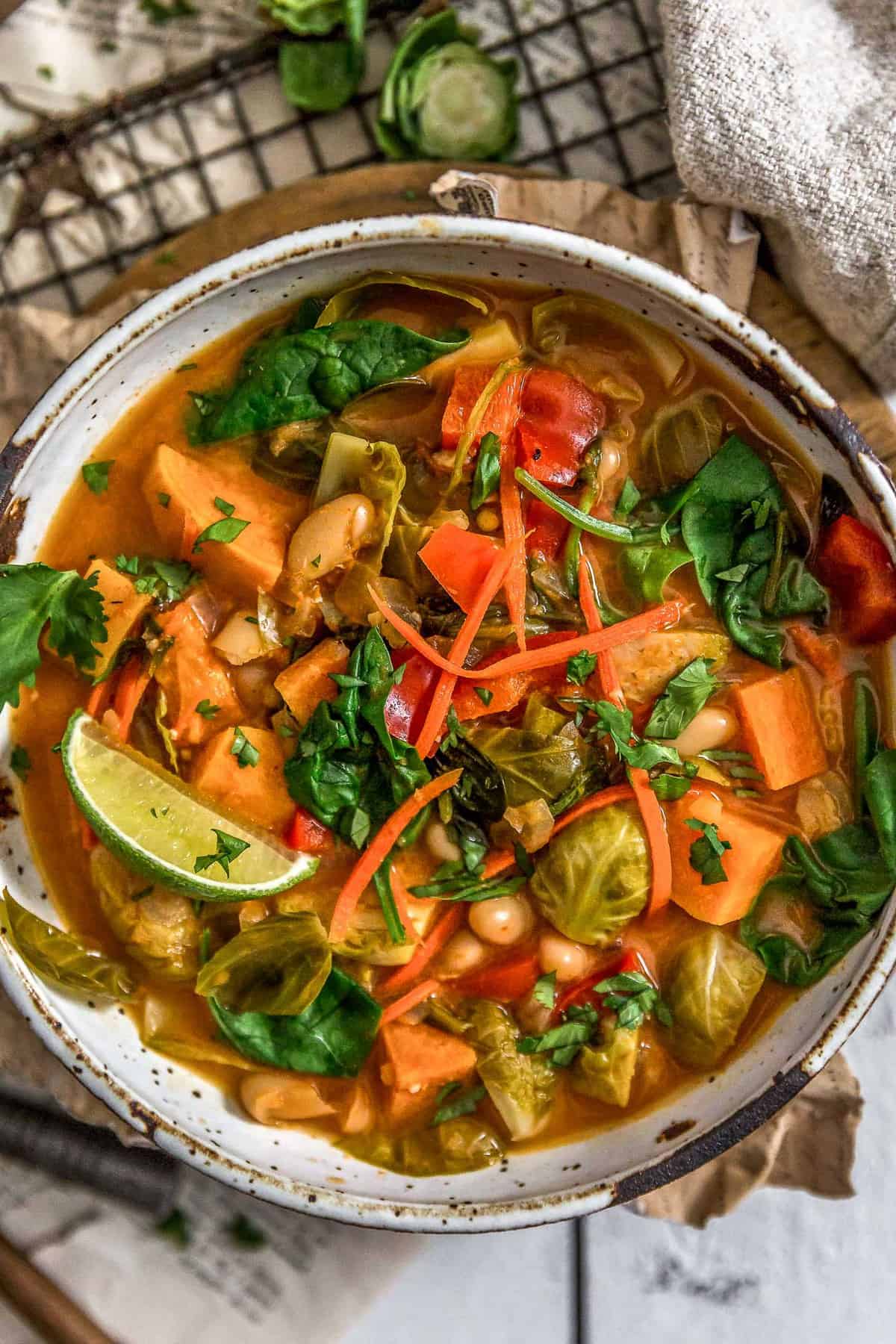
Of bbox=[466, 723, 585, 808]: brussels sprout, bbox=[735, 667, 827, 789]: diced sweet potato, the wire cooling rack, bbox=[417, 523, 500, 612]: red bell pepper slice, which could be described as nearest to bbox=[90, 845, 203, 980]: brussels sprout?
bbox=[466, 723, 585, 808]: brussels sprout

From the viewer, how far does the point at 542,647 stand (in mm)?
3094

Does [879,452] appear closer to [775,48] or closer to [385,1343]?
[775,48]

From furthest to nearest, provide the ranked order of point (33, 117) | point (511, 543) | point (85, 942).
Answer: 1. point (33, 117)
2. point (85, 942)
3. point (511, 543)

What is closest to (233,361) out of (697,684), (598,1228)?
(697,684)

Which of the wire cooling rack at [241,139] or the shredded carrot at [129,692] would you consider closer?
the shredded carrot at [129,692]

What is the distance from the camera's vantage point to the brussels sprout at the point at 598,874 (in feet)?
10.1

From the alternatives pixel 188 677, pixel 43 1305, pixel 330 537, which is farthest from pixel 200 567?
pixel 43 1305

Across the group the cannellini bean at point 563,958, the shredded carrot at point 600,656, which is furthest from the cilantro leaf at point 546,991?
the shredded carrot at point 600,656

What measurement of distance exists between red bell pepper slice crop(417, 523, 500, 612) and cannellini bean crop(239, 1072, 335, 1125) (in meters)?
1.40

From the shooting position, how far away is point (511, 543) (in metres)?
3.05

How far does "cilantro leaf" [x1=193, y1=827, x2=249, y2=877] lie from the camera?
3.01 metres

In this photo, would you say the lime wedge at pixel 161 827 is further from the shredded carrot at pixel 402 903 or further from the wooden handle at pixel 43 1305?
the wooden handle at pixel 43 1305

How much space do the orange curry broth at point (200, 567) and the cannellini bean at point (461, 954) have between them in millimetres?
75

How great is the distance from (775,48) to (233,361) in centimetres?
174
